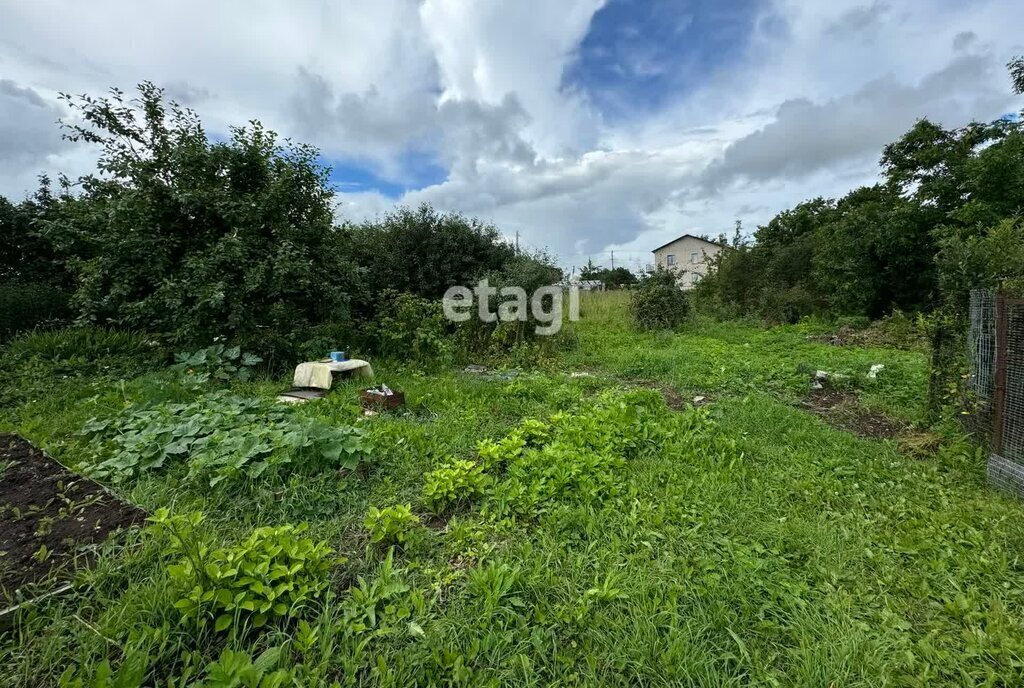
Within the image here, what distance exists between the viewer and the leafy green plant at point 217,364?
14.9 feet

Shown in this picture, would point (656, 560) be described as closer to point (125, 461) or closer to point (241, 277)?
point (125, 461)

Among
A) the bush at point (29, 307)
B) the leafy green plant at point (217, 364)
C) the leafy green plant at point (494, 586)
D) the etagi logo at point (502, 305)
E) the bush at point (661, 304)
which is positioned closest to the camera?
the leafy green plant at point (494, 586)

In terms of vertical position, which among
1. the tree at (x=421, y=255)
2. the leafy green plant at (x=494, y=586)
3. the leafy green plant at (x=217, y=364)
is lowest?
the leafy green plant at (x=494, y=586)

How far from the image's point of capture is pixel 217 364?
476 cm

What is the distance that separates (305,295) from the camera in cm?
572

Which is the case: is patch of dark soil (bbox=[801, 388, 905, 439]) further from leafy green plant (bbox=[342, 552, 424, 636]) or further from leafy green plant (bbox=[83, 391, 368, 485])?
leafy green plant (bbox=[83, 391, 368, 485])

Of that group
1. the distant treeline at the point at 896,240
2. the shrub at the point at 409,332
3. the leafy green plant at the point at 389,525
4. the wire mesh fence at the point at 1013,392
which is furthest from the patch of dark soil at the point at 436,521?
the distant treeline at the point at 896,240

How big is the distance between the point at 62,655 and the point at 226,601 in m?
0.46

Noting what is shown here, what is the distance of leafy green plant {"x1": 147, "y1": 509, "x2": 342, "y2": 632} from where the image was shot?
1396 millimetres

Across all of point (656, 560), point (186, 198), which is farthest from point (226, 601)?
point (186, 198)

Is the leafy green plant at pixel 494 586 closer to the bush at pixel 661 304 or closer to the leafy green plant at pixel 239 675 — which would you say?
the leafy green plant at pixel 239 675

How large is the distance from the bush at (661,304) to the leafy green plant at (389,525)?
8.79 meters

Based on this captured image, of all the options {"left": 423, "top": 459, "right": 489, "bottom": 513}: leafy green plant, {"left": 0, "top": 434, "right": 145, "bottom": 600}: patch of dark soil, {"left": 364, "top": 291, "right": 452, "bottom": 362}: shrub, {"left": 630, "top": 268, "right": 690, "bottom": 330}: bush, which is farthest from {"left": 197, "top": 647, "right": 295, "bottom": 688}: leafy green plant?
{"left": 630, "top": 268, "right": 690, "bottom": 330}: bush

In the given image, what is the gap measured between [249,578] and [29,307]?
8.24 metres
